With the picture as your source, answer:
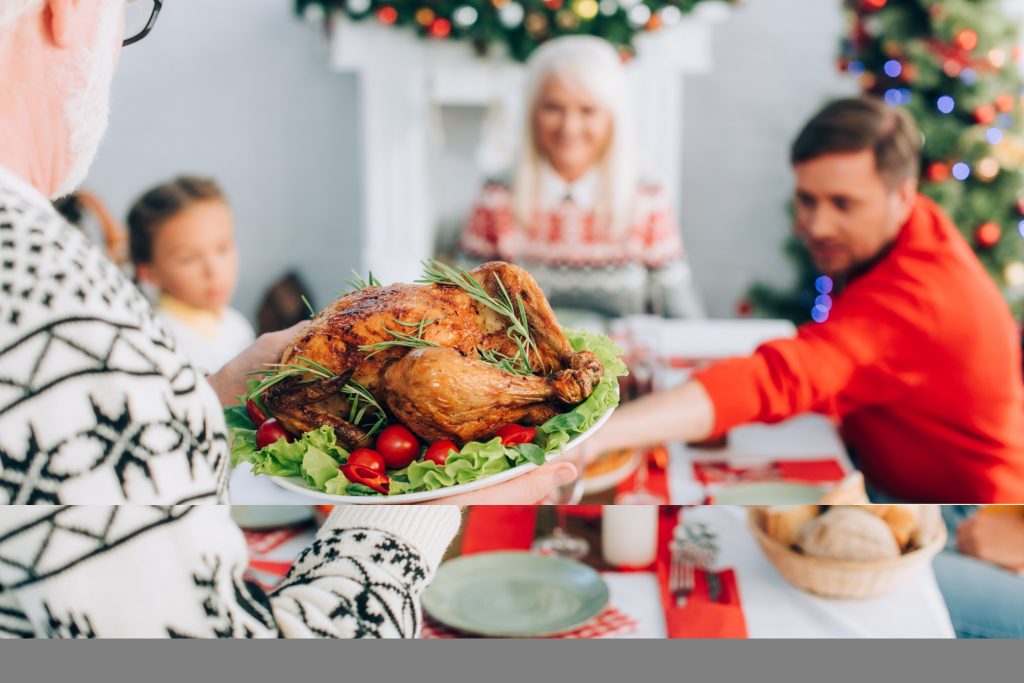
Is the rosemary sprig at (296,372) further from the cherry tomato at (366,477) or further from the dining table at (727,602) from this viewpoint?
the dining table at (727,602)

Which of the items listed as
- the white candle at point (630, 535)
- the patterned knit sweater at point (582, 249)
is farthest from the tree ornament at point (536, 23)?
the white candle at point (630, 535)

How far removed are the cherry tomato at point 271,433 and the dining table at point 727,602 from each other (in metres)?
0.30

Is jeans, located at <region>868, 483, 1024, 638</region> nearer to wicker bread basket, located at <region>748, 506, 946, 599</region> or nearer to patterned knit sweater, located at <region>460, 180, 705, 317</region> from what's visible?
wicker bread basket, located at <region>748, 506, 946, 599</region>

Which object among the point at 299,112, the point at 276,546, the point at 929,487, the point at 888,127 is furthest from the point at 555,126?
the point at 276,546

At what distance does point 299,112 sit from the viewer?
9.40 feet

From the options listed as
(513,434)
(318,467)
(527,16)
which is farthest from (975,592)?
(527,16)

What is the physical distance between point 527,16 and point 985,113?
1375 millimetres

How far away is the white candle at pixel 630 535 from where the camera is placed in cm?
101

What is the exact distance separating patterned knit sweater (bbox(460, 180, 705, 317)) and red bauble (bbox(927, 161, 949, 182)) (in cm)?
80

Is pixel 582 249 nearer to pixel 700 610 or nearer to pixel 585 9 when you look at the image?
pixel 585 9

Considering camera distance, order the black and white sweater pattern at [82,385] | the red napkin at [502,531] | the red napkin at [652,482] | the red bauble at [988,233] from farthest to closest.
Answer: the red bauble at [988,233] < the red napkin at [652,482] < the red napkin at [502,531] < the black and white sweater pattern at [82,385]

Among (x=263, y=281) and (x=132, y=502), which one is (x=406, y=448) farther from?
(x=263, y=281)

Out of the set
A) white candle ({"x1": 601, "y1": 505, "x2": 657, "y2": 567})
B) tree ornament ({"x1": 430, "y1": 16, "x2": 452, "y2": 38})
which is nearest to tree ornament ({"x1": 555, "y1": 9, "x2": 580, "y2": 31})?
tree ornament ({"x1": 430, "y1": 16, "x2": 452, "y2": 38})

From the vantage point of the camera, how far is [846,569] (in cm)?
92
